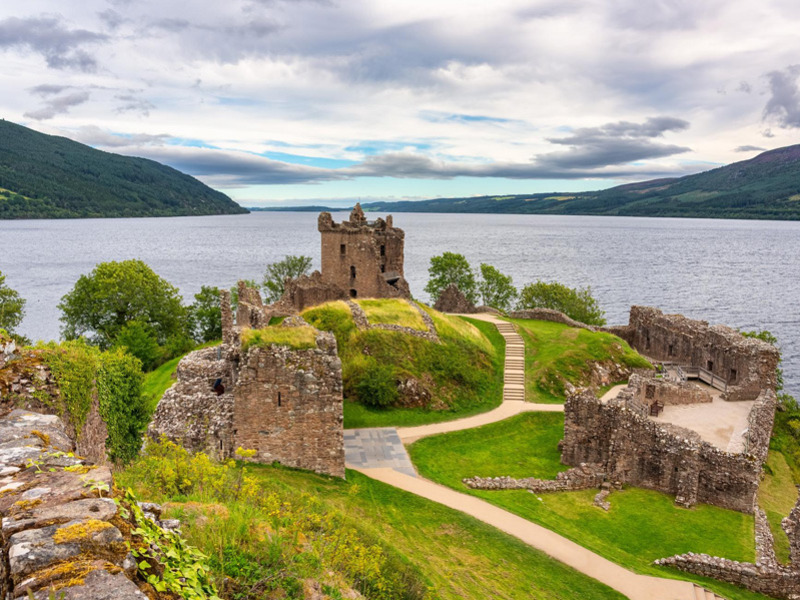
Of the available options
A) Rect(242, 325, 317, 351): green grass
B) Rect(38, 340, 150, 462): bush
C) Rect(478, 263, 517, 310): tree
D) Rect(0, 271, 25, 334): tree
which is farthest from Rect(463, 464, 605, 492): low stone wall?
Rect(478, 263, 517, 310): tree

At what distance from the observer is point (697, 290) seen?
108938 mm

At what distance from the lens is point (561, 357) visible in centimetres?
3878

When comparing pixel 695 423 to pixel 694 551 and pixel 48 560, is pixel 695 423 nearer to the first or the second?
pixel 694 551

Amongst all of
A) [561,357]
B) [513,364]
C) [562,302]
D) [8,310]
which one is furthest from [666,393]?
[8,310]

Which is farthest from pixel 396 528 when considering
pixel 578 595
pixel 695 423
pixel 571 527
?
pixel 695 423

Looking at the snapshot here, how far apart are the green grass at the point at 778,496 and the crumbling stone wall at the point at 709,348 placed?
232 inches

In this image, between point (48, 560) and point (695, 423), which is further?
point (695, 423)

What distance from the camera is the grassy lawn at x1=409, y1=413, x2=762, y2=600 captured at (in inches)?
738

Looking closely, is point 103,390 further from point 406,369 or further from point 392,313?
point 392,313

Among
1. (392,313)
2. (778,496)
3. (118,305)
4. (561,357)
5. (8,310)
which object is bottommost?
(778,496)

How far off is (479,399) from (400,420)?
636 cm

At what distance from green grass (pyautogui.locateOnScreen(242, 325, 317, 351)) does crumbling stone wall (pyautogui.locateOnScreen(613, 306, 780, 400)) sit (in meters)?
30.5

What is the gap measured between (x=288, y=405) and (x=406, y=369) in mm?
14411

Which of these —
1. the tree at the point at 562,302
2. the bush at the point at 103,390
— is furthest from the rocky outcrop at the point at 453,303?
the bush at the point at 103,390
